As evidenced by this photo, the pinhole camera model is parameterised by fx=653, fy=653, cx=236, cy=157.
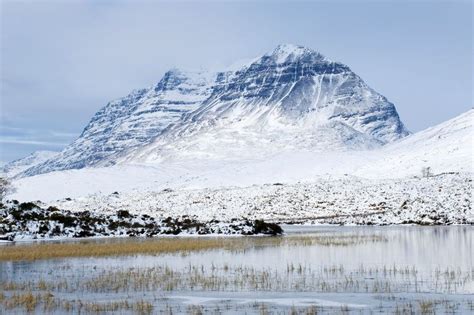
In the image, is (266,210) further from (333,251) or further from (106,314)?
(106,314)

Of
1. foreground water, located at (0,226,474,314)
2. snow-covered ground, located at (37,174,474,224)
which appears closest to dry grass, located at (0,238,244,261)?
foreground water, located at (0,226,474,314)

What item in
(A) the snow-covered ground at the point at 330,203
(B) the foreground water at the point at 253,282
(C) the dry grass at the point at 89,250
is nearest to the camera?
(B) the foreground water at the point at 253,282

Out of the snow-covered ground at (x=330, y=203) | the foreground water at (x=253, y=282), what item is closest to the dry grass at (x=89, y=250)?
the foreground water at (x=253, y=282)

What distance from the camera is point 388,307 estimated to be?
736 inches

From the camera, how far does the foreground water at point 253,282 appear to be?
63.3 feet

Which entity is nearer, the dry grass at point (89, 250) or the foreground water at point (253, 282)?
the foreground water at point (253, 282)

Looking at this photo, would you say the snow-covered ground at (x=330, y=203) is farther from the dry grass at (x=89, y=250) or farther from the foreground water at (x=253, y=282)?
the foreground water at (x=253, y=282)

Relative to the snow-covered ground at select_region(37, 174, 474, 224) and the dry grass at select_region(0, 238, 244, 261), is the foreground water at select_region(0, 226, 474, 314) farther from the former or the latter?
the snow-covered ground at select_region(37, 174, 474, 224)

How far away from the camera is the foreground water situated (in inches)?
759

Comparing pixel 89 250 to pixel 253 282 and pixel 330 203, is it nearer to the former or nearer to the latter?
pixel 253 282

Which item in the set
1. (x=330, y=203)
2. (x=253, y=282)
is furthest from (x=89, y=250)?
(x=330, y=203)

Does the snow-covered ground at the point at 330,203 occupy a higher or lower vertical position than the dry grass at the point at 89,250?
higher

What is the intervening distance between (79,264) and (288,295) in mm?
14656

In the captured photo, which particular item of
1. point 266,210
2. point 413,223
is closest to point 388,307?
point 413,223
